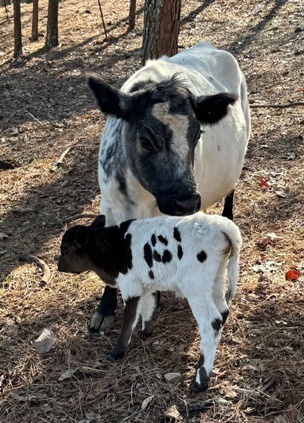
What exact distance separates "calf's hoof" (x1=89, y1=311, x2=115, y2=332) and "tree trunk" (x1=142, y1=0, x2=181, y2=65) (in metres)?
4.95

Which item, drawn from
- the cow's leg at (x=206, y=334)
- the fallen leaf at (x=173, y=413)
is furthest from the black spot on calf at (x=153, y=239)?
the fallen leaf at (x=173, y=413)

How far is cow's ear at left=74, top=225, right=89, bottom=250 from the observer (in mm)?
4867

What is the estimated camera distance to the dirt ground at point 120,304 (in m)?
4.09

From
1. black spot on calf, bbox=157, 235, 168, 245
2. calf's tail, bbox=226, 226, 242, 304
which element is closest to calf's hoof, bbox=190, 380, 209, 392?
calf's tail, bbox=226, 226, 242, 304

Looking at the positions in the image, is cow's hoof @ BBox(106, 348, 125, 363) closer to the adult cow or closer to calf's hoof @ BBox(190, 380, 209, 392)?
the adult cow

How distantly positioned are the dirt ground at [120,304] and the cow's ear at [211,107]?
182 cm

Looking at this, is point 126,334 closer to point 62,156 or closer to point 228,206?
point 228,206

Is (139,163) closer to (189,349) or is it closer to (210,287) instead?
(210,287)

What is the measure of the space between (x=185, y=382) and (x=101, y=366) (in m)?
0.77

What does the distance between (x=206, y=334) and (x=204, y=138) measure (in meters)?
2.30

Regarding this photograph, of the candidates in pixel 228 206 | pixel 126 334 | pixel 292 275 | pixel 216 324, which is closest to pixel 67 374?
pixel 126 334

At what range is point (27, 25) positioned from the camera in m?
21.0

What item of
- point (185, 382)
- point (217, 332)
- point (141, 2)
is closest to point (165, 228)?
point (217, 332)

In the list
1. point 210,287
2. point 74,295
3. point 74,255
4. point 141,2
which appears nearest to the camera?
point 210,287
